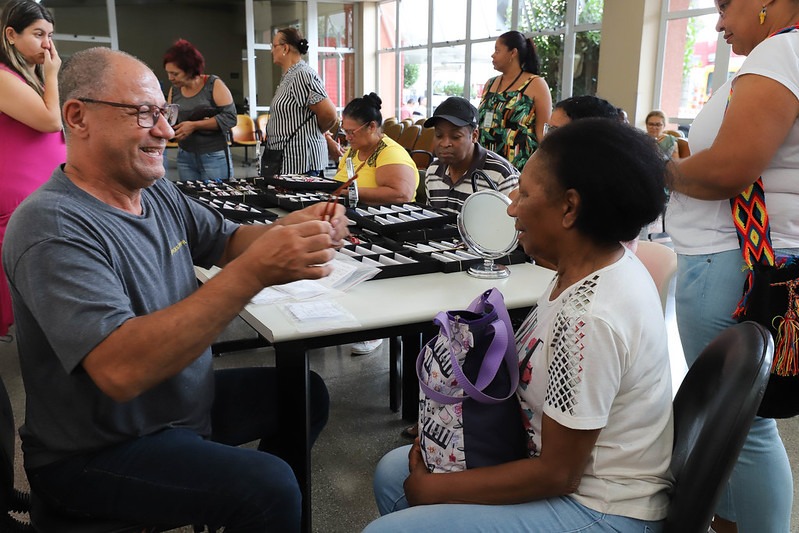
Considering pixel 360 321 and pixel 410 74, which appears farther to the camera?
pixel 410 74

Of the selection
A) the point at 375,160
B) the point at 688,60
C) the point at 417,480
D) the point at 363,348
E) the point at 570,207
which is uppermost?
the point at 688,60

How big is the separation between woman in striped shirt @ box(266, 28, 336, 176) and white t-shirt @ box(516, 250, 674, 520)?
2.96 m

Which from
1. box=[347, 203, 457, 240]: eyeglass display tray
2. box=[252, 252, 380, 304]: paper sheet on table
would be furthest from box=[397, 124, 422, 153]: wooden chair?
box=[252, 252, 380, 304]: paper sheet on table

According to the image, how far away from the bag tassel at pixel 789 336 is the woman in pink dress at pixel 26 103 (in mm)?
2413

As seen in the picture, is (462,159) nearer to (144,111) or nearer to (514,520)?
(144,111)

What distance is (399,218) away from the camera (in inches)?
90.8

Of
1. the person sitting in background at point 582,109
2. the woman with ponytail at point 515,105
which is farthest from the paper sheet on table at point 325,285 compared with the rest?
the woman with ponytail at point 515,105

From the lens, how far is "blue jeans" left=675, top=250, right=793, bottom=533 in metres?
1.40

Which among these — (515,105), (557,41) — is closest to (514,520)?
(515,105)

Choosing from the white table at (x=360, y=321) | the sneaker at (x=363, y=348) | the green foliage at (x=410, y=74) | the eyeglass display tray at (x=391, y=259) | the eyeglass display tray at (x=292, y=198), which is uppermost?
the green foliage at (x=410, y=74)

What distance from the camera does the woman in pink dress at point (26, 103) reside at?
7.77 feet

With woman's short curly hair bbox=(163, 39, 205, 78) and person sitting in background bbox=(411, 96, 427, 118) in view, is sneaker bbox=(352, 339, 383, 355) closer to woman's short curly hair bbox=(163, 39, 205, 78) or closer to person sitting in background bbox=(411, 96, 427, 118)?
woman's short curly hair bbox=(163, 39, 205, 78)

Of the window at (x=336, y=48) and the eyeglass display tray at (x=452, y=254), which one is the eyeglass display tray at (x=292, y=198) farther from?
the window at (x=336, y=48)

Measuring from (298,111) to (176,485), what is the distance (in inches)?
116
